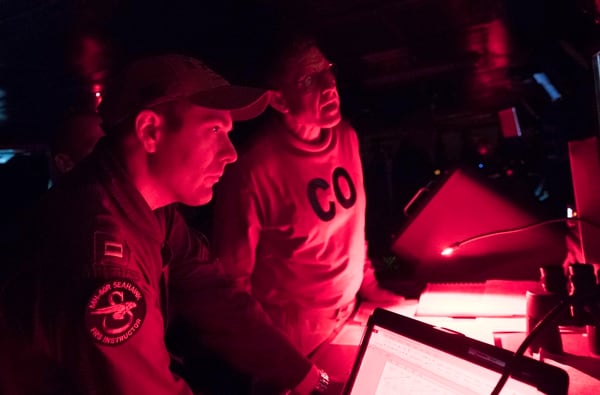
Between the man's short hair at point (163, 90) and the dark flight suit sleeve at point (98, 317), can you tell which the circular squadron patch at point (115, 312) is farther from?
the man's short hair at point (163, 90)

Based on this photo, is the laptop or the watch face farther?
the watch face

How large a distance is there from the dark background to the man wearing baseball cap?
0.32 m

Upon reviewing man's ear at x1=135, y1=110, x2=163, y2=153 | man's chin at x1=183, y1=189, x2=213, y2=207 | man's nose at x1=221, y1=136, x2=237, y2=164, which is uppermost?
man's nose at x1=221, y1=136, x2=237, y2=164

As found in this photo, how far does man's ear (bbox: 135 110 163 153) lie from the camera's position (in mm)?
1236

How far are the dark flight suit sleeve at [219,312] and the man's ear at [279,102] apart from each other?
2.58 feet

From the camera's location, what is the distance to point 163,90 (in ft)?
4.04

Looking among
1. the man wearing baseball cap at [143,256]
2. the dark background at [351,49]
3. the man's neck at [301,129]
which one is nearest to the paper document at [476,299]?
the dark background at [351,49]

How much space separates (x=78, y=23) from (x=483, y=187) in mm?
2876

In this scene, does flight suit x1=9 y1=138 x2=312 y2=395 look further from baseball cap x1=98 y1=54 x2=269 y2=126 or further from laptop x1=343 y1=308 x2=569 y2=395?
laptop x1=343 y1=308 x2=569 y2=395

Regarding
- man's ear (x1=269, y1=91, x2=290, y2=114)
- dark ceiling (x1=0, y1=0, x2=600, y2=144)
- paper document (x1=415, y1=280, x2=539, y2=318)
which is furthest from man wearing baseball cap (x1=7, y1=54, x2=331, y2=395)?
dark ceiling (x1=0, y1=0, x2=600, y2=144)

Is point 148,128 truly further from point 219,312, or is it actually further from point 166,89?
point 219,312

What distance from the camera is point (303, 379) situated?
1408mm

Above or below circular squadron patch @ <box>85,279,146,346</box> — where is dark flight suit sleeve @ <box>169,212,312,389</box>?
above

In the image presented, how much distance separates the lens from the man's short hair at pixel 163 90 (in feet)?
4.06
